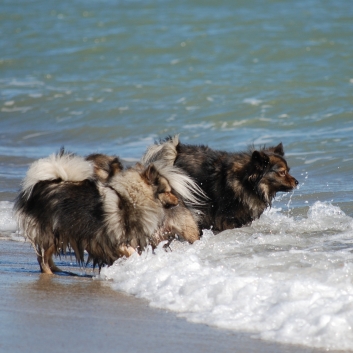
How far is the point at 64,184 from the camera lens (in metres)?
6.15

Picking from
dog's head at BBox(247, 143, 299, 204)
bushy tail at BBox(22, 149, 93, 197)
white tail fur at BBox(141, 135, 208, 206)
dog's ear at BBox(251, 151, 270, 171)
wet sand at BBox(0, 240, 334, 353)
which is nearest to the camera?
wet sand at BBox(0, 240, 334, 353)

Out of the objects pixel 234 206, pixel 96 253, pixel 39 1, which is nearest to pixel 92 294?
pixel 96 253

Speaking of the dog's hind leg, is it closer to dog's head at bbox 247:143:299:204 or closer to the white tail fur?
the white tail fur

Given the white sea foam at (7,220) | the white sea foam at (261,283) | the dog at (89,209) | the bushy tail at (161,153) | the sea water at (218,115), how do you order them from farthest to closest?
the white sea foam at (7,220) → the bushy tail at (161,153) → the dog at (89,209) → the sea water at (218,115) → the white sea foam at (261,283)

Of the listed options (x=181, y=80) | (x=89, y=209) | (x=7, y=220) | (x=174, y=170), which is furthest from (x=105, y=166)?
(x=181, y=80)

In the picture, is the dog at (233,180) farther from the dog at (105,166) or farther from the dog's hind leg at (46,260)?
the dog's hind leg at (46,260)

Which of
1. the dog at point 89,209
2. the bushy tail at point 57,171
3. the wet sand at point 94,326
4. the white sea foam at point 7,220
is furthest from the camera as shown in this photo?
the white sea foam at point 7,220

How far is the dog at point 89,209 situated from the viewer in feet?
19.7

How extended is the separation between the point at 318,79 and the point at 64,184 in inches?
424

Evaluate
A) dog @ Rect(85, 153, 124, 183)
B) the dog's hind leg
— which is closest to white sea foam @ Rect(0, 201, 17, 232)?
dog @ Rect(85, 153, 124, 183)

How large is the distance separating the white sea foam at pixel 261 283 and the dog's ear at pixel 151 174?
628mm

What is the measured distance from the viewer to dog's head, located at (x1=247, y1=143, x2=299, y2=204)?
7.51 m

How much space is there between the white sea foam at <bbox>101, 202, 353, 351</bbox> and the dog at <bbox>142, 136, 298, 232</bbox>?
2.41ft

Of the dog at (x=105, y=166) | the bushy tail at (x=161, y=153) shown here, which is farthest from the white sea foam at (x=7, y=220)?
the bushy tail at (x=161, y=153)
